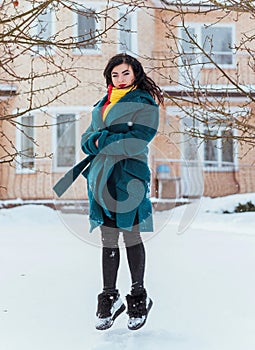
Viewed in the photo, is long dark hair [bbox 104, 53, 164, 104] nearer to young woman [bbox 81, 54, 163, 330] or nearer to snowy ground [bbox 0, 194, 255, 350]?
young woman [bbox 81, 54, 163, 330]

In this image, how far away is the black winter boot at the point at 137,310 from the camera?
8.62ft

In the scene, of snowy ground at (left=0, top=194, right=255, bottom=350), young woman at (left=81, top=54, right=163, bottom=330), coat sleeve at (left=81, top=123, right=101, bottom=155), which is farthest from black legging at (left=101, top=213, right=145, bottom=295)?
coat sleeve at (left=81, top=123, right=101, bottom=155)

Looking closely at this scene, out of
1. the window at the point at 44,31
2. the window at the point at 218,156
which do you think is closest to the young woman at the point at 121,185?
the window at the point at 44,31

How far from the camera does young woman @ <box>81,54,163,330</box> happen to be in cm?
263

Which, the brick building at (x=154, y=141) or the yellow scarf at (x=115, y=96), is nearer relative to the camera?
the yellow scarf at (x=115, y=96)

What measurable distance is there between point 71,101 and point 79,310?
9158mm

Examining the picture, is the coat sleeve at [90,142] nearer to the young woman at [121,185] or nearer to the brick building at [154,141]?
the young woman at [121,185]

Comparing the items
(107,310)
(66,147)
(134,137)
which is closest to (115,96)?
(134,137)

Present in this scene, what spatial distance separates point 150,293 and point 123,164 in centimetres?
127

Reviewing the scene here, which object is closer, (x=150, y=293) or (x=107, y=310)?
(x=107, y=310)

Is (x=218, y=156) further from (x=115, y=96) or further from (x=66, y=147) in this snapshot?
(x=115, y=96)

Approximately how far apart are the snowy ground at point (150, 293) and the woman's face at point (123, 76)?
1154 mm

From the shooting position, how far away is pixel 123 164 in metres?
2.65

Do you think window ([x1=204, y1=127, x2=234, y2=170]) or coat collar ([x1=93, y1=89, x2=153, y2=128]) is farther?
window ([x1=204, y1=127, x2=234, y2=170])
